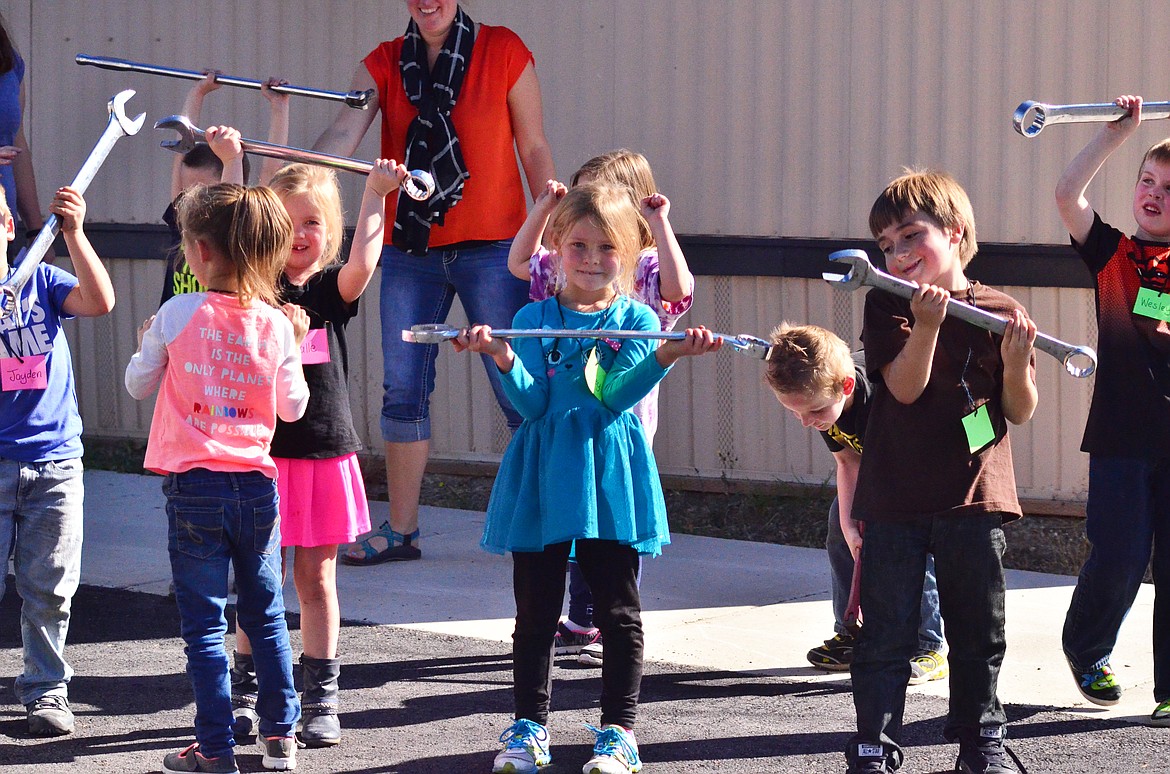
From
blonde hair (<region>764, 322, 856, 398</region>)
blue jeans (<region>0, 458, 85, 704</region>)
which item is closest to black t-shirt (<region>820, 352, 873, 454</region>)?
blonde hair (<region>764, 322, 856, 398</region>)

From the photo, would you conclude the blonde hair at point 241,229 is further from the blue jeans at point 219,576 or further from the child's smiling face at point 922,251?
the child's smiling face at point 922,251

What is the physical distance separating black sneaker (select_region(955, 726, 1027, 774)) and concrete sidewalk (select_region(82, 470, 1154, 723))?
600mm

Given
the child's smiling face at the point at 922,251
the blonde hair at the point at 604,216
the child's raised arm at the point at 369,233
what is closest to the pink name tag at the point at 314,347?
the child's raised arm at the point at 369,233

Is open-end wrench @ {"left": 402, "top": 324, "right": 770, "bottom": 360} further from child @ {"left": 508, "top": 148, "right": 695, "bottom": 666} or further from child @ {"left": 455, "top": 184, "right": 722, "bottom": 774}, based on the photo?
child @ {"left": 508, "top": 148, "right": 695, "bottom": 666}

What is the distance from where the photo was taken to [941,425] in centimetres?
368

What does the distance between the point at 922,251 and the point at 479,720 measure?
1.64 metres

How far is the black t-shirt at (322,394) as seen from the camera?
405 cm

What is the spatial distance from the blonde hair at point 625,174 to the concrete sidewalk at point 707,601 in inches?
48.8

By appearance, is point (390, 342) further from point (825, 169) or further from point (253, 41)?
point (253, 41)

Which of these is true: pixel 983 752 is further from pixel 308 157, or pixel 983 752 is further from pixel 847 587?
pixel 308 157

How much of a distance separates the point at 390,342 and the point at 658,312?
4.88 ft

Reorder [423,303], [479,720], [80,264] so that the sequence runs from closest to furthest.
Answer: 1. [80,264]
2. [479,720]
3. [423,303]

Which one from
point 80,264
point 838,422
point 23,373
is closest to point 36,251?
point 80,264

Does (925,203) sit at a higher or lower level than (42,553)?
higher
